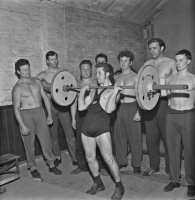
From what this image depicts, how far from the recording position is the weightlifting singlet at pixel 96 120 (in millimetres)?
3395

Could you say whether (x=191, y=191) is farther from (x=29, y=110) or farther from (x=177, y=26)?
(x=177, y=26)

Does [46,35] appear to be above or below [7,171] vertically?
above

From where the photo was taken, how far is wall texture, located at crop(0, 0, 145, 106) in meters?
4.95

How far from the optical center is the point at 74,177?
175 inches

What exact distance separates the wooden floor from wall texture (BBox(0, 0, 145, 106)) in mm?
1690

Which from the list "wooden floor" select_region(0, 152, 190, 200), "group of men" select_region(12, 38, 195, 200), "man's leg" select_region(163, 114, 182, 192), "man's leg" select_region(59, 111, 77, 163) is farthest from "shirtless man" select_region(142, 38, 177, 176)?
"man's leg" select_region(59, 111, 77, 163)

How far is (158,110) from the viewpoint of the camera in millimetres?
4070

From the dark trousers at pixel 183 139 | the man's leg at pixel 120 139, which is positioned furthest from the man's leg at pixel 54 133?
the dark trousers at pixel 183 139

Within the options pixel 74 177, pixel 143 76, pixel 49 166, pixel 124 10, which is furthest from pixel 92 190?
pixel 124 10

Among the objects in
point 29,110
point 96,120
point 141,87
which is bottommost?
point 96,120

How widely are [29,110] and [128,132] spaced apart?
5.34ft

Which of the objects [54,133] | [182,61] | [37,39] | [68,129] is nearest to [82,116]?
[68,129]

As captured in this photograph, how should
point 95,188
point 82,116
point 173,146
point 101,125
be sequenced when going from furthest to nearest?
point 82,116 → point 95,188 → point 173,146 → point 101,125

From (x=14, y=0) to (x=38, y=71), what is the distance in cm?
139
